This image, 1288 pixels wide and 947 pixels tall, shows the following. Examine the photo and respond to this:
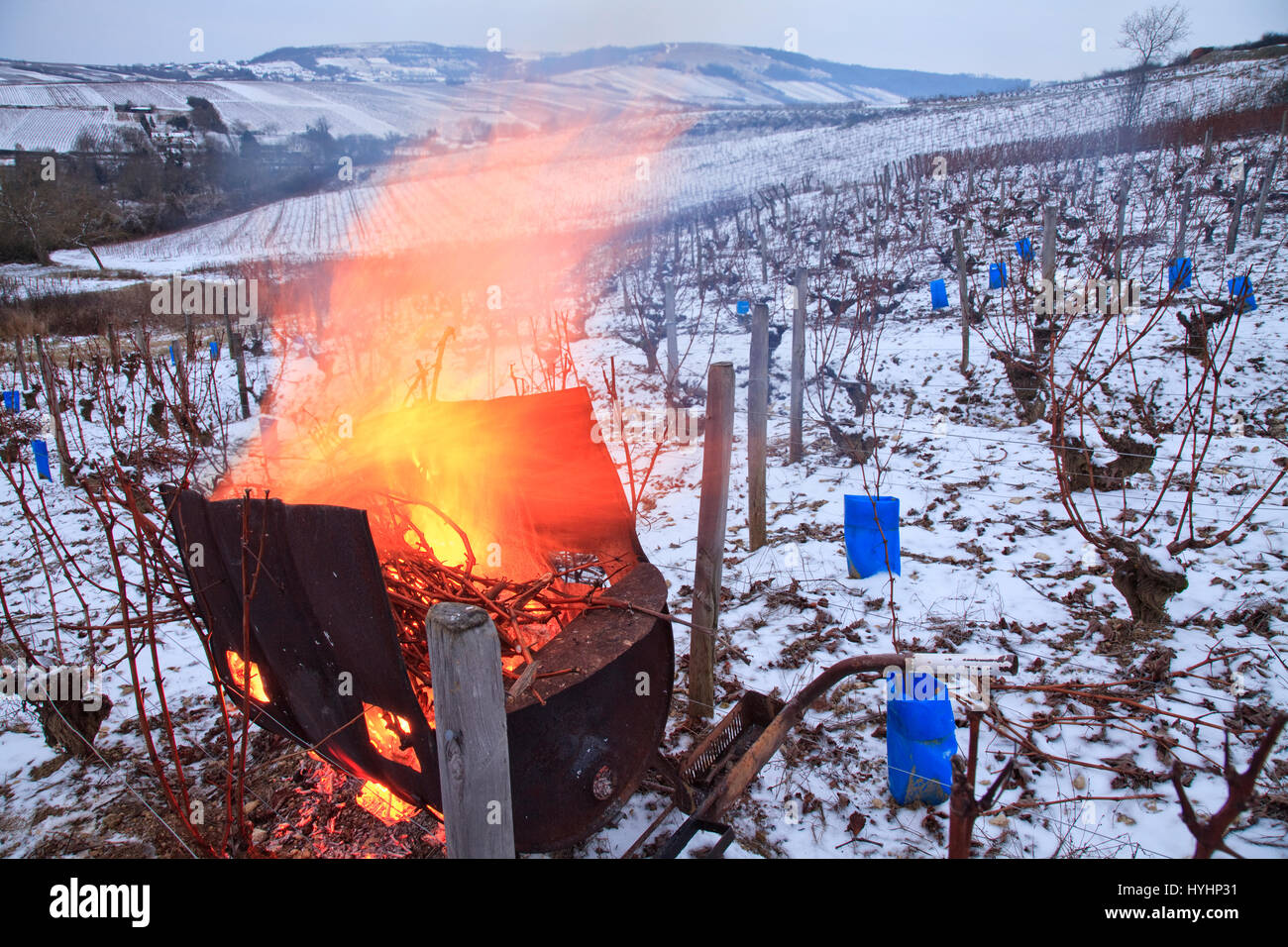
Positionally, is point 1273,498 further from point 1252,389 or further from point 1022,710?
point 1022,710

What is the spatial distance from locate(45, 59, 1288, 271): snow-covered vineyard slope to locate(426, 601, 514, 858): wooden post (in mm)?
26612

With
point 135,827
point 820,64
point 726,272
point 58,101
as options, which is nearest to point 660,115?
point 58,101

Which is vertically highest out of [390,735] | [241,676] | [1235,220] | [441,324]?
[1235,220]

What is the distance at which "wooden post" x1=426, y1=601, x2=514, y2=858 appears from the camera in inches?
55.4

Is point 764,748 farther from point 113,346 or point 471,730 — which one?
point 113,346

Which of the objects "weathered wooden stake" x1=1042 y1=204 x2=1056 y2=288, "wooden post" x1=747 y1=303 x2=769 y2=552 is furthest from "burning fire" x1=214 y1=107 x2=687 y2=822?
"weathered wooden stake" x1=1042 y1=204 x2=1056 y2=288

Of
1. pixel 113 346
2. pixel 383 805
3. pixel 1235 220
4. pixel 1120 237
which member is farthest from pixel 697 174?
pixel 383 805

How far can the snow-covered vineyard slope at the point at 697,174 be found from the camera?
81.7ft

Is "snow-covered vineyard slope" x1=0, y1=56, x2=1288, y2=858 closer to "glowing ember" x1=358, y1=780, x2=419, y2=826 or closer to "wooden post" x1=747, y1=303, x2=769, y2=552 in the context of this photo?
"glowing ember" x1=358, y1=780, x2=419, y2=826

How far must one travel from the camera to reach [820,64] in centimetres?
11088

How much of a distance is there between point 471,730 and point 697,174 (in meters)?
35.6

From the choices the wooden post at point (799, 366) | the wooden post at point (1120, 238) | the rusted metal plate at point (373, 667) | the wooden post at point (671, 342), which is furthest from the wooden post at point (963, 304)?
the rusted metal plate at point (373, 667)

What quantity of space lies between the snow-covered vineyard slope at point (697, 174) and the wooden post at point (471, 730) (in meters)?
26.6

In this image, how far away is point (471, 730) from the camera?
1450mm
